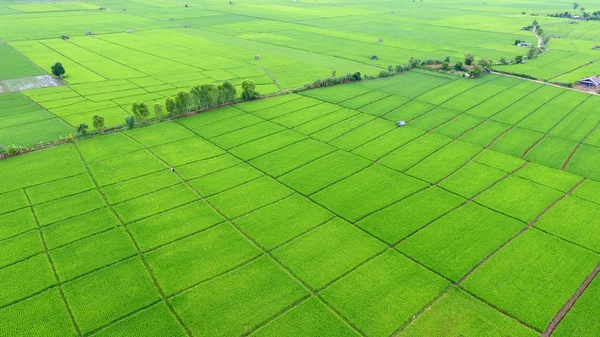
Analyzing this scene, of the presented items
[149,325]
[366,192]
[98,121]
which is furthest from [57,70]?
[149,325]

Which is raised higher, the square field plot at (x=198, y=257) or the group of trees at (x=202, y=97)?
the group of trees at (x=202, y=97)

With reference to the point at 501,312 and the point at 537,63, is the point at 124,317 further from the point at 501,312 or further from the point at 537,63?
the point at 537,63

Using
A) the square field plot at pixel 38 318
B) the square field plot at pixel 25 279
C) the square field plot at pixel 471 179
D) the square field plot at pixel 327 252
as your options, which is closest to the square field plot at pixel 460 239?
the square field plot at pixel 471 179

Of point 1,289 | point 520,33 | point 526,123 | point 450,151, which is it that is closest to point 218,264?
point 1,289

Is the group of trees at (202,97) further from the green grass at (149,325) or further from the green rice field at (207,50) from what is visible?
the green grass at (149,325)

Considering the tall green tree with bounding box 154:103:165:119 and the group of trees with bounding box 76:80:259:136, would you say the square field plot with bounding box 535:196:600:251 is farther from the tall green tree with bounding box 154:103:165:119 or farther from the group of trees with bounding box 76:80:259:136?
the tall green tree with bounding box 154:103:165:119
